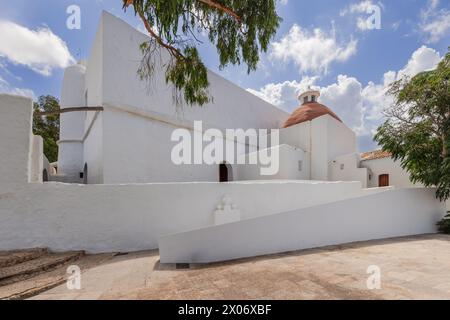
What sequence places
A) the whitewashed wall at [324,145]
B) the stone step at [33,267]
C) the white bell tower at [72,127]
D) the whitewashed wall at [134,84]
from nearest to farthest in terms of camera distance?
the stone step at [33,267] → the whitewashed wall at [134,84] → the white bell tower at [72,127] → the whitewashed wall at [324,145]

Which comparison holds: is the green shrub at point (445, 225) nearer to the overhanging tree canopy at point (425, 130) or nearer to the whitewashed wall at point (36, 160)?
the overhanging tree canopy at point (425, 130)

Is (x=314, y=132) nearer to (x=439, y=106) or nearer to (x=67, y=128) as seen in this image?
(x=439, y=106)

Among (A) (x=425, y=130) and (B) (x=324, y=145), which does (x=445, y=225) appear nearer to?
(A) (x=425, y=130)

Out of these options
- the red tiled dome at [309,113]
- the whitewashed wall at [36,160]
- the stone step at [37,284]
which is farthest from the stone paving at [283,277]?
the red tiled dome at [309,113]

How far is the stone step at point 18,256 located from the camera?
4.16 m

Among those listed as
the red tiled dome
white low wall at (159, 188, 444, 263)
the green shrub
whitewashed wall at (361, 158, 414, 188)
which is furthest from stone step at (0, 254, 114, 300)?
the red tiled dome

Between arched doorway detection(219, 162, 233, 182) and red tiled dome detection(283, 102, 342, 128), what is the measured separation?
6.05 meters

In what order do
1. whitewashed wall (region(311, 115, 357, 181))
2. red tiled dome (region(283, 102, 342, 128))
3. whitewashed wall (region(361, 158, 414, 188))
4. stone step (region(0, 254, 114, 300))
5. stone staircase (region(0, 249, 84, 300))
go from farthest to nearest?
1. red tiled dome (region(283, 102, 342, 128))
2. whitewashed wall (region(311, 115, 357, 181))
3. whitewashed wall (region(361, 158, 414, 188))
4. stone staircase (region(0, 249, 84, 300))
5. stone step (region(0, 254, 114, 300))

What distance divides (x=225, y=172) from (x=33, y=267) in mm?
10237

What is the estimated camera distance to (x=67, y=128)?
40.7ft

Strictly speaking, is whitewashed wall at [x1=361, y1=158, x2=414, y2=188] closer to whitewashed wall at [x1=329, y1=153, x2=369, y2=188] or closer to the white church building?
the white church building

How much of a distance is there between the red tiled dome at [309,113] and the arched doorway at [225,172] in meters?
6.05

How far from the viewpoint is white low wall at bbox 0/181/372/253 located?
4.93m

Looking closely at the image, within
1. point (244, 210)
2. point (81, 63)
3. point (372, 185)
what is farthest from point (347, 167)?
point (81, 63)
